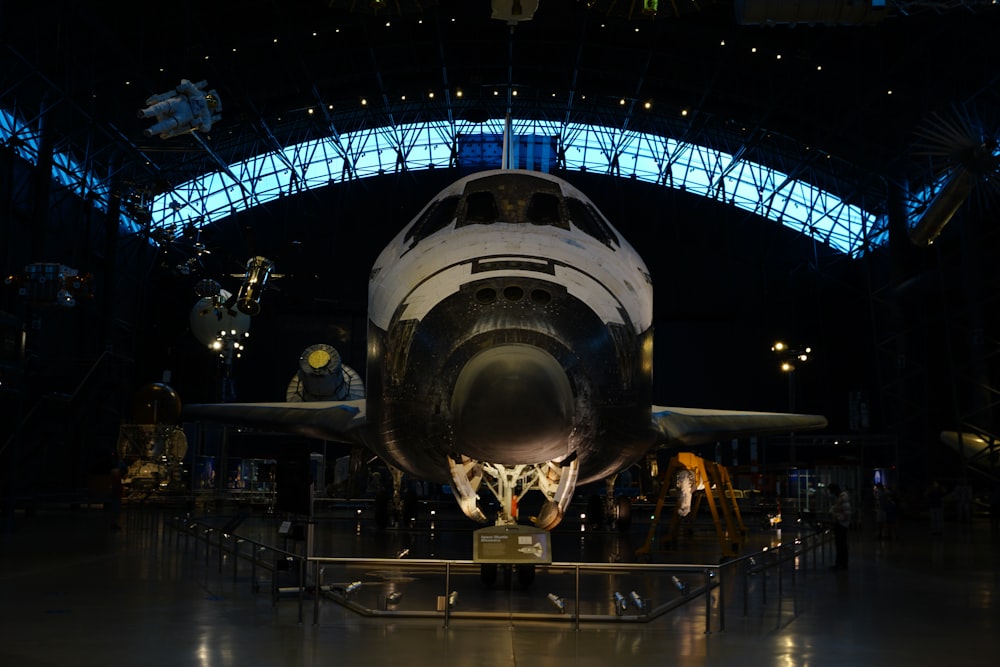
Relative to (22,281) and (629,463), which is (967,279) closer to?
(629,463)

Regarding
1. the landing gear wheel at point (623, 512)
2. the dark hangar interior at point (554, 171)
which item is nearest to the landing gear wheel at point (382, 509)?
the landing gear wheel at point (623, 512)

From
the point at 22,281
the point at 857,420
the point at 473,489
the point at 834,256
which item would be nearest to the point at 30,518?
the point at 22,281

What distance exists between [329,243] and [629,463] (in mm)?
29871

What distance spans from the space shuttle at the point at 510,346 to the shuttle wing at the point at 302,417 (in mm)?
1229

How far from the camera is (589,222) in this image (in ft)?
24.1

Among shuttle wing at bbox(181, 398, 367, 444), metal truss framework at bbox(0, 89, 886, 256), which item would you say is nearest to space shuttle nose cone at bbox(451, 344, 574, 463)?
shuttle wing at bbox(181, 398, 367, 444)

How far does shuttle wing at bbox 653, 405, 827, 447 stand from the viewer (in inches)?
354

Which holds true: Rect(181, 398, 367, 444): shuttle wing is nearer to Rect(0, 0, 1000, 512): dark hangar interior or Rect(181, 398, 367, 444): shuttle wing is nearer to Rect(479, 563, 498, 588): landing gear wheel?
Rect(479, 563, 498, 588): landing gear wheel

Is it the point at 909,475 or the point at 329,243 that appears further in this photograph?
the point at 329,243

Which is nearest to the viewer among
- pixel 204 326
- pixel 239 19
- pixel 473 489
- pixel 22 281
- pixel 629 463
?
pixel 473 489

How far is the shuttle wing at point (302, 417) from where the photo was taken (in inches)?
357

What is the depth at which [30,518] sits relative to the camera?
1680 cm

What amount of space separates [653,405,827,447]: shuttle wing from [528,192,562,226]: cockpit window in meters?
1.97

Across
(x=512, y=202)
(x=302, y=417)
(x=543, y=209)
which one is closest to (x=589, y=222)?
(x=543, y=209)
